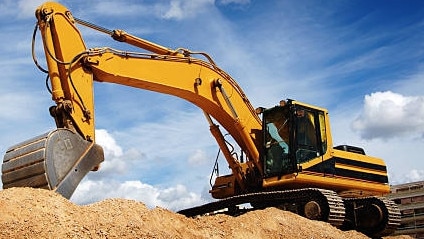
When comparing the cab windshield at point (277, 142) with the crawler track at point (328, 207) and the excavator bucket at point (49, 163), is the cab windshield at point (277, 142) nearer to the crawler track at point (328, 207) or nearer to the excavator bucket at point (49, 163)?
the crawler track at point (328, 207)

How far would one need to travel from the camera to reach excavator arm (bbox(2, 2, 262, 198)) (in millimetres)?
7938

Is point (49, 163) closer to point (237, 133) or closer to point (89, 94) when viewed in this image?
point (89, 94)

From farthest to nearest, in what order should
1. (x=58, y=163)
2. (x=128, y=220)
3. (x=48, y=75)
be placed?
(x=48, y=75), (x=58, y=163), (x=128, y=220)

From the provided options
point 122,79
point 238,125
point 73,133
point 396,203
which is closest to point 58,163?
point 73,133

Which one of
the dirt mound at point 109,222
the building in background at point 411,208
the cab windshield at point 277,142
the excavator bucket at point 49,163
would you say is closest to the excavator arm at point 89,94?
the excavator bucket at point 49,163

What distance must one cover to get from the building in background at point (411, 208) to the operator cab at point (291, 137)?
2319 mm

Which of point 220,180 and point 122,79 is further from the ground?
point 122,79

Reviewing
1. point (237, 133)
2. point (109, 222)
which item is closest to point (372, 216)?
point (237, 133)

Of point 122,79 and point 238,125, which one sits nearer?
point 122,79

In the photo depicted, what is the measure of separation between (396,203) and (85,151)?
7884 millimetres

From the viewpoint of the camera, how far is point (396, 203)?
42.4 ft

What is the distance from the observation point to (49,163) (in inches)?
305

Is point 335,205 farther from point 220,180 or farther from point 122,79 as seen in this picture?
point 122,79

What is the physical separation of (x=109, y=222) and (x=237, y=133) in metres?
6.13
